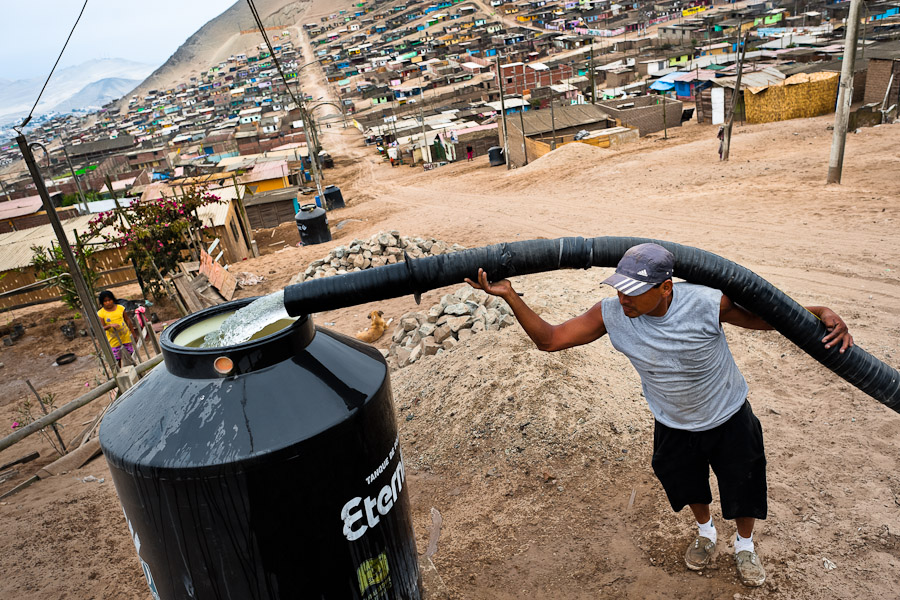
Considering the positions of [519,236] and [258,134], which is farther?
[258,134]

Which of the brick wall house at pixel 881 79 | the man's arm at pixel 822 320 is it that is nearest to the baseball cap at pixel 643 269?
the man's arm at pixel 822 320

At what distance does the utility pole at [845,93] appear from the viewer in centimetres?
1237

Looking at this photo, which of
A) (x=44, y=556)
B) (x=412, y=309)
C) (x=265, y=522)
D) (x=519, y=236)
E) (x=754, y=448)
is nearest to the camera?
(x=265, y=522)

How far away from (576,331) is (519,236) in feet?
40.6

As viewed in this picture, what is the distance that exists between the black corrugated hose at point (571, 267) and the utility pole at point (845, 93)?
41.1 ft

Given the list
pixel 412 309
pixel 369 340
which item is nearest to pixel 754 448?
pixel 369 340

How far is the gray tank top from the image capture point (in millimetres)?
2773

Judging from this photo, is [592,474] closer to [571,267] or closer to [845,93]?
[571,267]

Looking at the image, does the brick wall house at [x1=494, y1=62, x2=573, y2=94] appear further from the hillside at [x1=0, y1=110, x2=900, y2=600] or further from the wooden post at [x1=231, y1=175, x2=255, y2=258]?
the hillside at [x1=0, y1=110, x2=900, y2=600]

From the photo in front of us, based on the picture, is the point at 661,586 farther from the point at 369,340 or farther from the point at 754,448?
the point at 369,340

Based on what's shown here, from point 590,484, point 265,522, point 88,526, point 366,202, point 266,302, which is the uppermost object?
point 266,302

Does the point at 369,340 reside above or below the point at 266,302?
below

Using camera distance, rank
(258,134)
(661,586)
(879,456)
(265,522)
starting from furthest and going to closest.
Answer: (258,134)
(879,456)
(661,586)
(265,522)

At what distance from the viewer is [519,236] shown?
1523 centimetres
